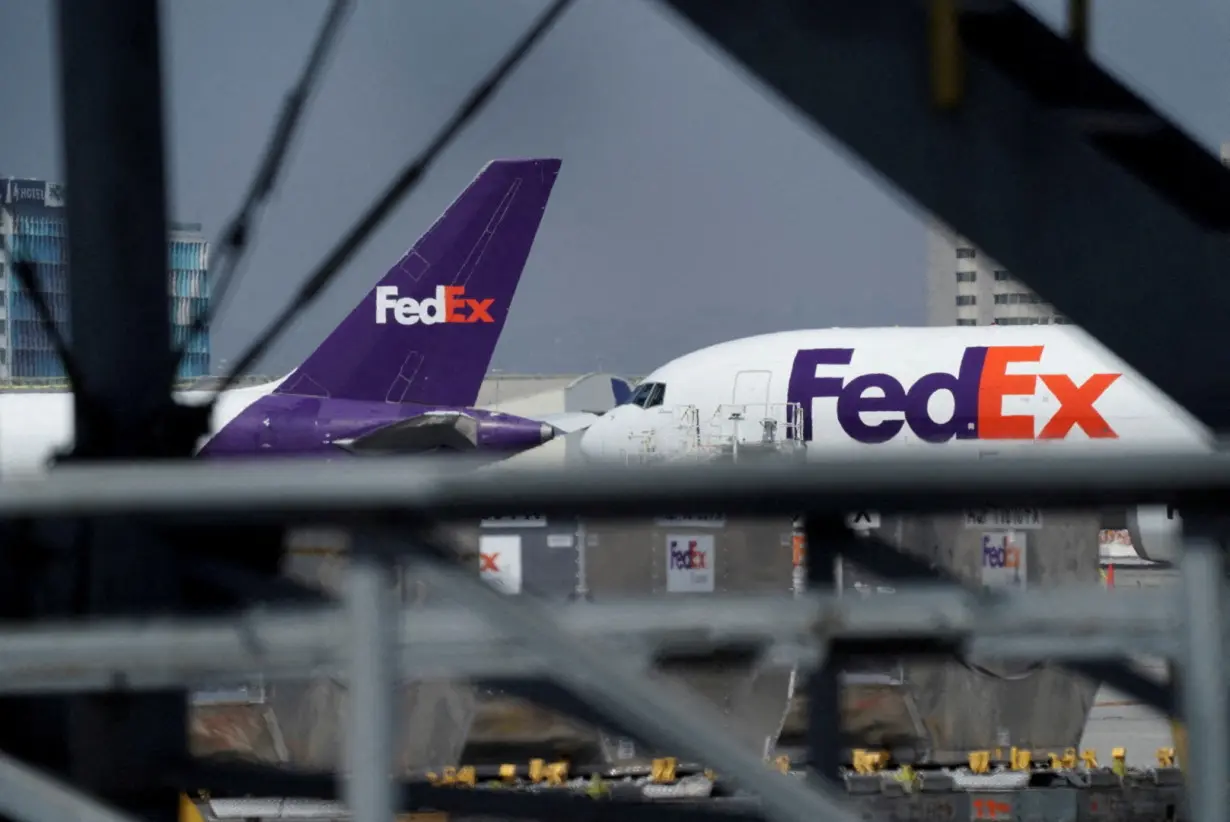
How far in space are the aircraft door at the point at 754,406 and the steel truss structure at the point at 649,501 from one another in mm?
25563

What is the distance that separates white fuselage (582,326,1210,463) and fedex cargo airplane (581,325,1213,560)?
0.07ft

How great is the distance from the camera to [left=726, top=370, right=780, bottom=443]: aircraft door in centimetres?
2883

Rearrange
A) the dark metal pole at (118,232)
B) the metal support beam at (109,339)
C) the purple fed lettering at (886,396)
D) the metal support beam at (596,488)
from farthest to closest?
the purple fed lettering at (886,396), the dark metal pole at (118,232), the metal support beam at (109,339), the metal support beam at (596,488)

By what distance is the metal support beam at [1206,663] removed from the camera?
205 cm

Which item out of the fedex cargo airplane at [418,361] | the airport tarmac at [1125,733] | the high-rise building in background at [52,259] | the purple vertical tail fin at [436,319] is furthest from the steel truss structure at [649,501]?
the purple vertical tail fin at [436,319]

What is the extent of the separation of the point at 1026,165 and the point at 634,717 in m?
1.32

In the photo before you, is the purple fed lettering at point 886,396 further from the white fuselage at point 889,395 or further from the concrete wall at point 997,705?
the concrete wall at point 997,705

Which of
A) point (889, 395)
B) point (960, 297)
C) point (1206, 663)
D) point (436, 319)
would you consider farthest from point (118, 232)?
point (960, 297)

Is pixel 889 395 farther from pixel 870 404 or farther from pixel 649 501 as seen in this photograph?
pixel 649 501

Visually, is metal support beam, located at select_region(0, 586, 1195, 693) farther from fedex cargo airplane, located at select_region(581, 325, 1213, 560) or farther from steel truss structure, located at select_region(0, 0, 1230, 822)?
fedex cargo airplane, located at select_region(581, 325, 1213, 560)

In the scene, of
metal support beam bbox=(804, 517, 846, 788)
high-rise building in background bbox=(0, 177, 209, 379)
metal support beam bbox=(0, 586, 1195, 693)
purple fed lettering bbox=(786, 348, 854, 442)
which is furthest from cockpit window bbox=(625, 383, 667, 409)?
metal support beam bbox=(0, 586, 1195, 693)

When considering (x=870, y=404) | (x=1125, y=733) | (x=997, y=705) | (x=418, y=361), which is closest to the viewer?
(x=997, y=705)

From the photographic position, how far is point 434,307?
27000mm

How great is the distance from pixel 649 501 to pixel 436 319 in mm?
25308
